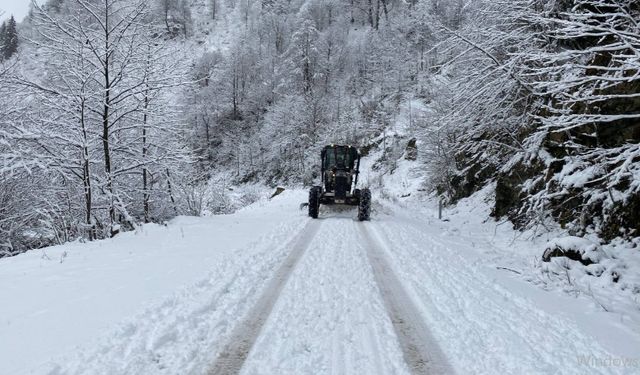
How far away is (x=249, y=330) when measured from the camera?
4.23m

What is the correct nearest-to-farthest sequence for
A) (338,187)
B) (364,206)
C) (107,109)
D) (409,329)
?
(409,329)
(107,109)
(364,206)
(338,187)

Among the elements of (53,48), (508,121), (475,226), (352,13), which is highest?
(352,13)

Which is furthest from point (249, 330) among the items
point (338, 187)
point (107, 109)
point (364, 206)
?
point (338, 187)

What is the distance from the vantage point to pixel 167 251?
316 inches

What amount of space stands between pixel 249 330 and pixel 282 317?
484 mm

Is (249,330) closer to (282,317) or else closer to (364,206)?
(282,317)

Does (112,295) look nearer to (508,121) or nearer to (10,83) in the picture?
(10,83)

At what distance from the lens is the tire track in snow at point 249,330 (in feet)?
11.4

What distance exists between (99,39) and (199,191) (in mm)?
8402

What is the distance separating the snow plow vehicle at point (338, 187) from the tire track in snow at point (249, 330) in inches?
274

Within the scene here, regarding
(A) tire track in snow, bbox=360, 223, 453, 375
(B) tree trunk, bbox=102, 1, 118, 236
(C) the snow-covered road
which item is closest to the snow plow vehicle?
(C) the snow-covered road

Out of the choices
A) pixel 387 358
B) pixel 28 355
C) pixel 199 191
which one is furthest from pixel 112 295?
pixel 199 191

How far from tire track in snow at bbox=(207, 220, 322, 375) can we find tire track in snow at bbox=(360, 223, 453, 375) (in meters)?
1.43

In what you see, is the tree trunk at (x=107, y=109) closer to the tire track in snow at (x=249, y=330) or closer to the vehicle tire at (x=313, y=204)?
the tire track in snow at (x=249, y=330)
